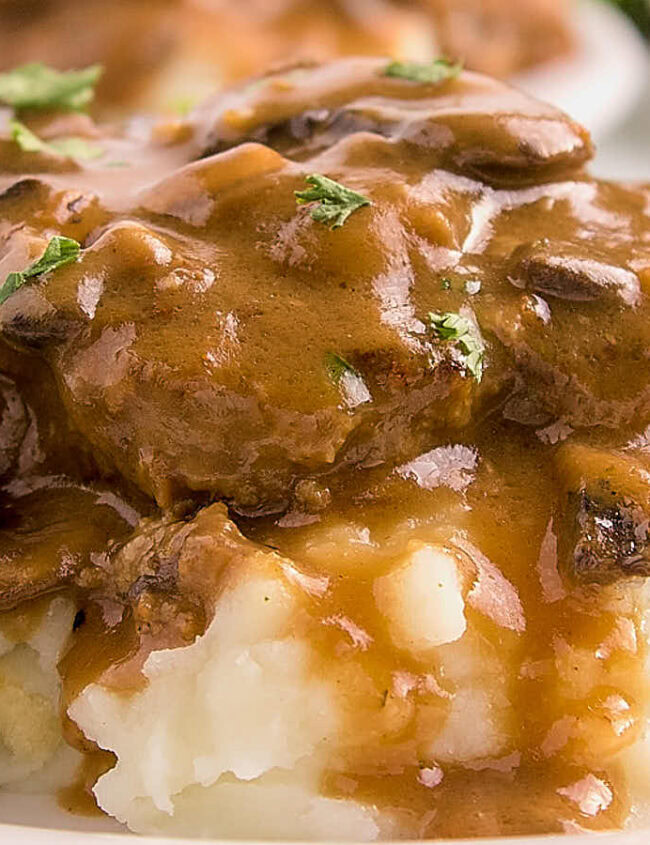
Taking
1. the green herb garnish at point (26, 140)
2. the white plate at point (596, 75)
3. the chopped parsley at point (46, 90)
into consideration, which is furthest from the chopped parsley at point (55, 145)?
the white plate at point (596, 75)

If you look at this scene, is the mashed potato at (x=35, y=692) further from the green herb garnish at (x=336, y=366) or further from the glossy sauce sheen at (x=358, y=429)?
the green herb garnish at (x=336, y=366)

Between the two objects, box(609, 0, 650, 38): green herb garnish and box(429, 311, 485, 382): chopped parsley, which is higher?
box(429, 311, 485, 382): chopped parsley

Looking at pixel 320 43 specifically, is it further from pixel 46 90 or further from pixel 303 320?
pixel 303 320

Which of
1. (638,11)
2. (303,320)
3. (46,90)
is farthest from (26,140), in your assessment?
(638,11)

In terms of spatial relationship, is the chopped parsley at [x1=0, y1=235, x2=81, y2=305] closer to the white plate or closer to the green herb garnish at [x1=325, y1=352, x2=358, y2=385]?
the green herb garnish at [x1=325, y1=352, x2=358, y2=385]

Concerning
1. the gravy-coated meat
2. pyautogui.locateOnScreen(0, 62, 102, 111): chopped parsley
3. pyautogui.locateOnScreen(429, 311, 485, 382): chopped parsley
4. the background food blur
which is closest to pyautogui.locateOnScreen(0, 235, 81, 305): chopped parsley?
the gravy-coated meat

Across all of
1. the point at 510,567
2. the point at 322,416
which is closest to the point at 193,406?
the point at 322,416

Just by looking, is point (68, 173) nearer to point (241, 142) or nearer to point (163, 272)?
point (241, 142)
